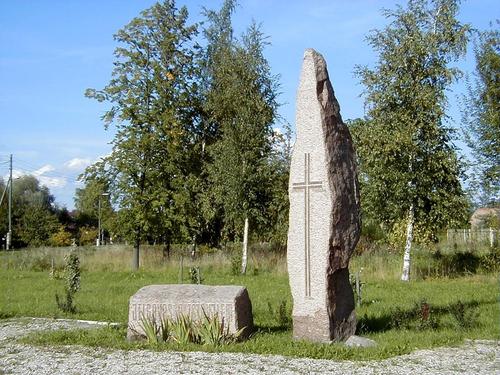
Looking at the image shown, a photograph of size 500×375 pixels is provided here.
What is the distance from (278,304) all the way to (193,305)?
458 cm

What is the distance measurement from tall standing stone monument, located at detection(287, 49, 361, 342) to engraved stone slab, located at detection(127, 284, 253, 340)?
0.85 m

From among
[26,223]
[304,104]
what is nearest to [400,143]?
[304,104]

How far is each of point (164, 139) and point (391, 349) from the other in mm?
20081

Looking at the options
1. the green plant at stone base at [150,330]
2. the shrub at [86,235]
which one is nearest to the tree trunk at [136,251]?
the green plant at stone base at [150,330]

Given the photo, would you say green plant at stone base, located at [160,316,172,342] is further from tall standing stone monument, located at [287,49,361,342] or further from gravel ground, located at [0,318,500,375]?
tall standing stone monument, located at [287,49,361,342]

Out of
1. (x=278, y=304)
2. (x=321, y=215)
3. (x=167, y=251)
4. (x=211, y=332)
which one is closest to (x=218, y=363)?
(x=211, y=332)

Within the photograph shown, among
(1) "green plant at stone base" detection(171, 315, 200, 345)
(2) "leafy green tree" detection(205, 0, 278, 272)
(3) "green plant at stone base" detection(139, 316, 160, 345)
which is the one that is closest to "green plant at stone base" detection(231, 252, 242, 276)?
(2) "leafy green tree" detection(205, 0, 278, 272)

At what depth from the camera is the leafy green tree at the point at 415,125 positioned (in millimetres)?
20125

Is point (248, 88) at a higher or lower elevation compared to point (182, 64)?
lower

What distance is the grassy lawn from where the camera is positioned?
31.0ft

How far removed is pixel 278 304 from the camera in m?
14.1

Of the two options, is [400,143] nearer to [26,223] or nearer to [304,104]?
[304,104]

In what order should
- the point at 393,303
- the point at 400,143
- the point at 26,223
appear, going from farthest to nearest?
the point at 26,223, the point at 400,143, the point at 393,303

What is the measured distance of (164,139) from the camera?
27.8 meters
